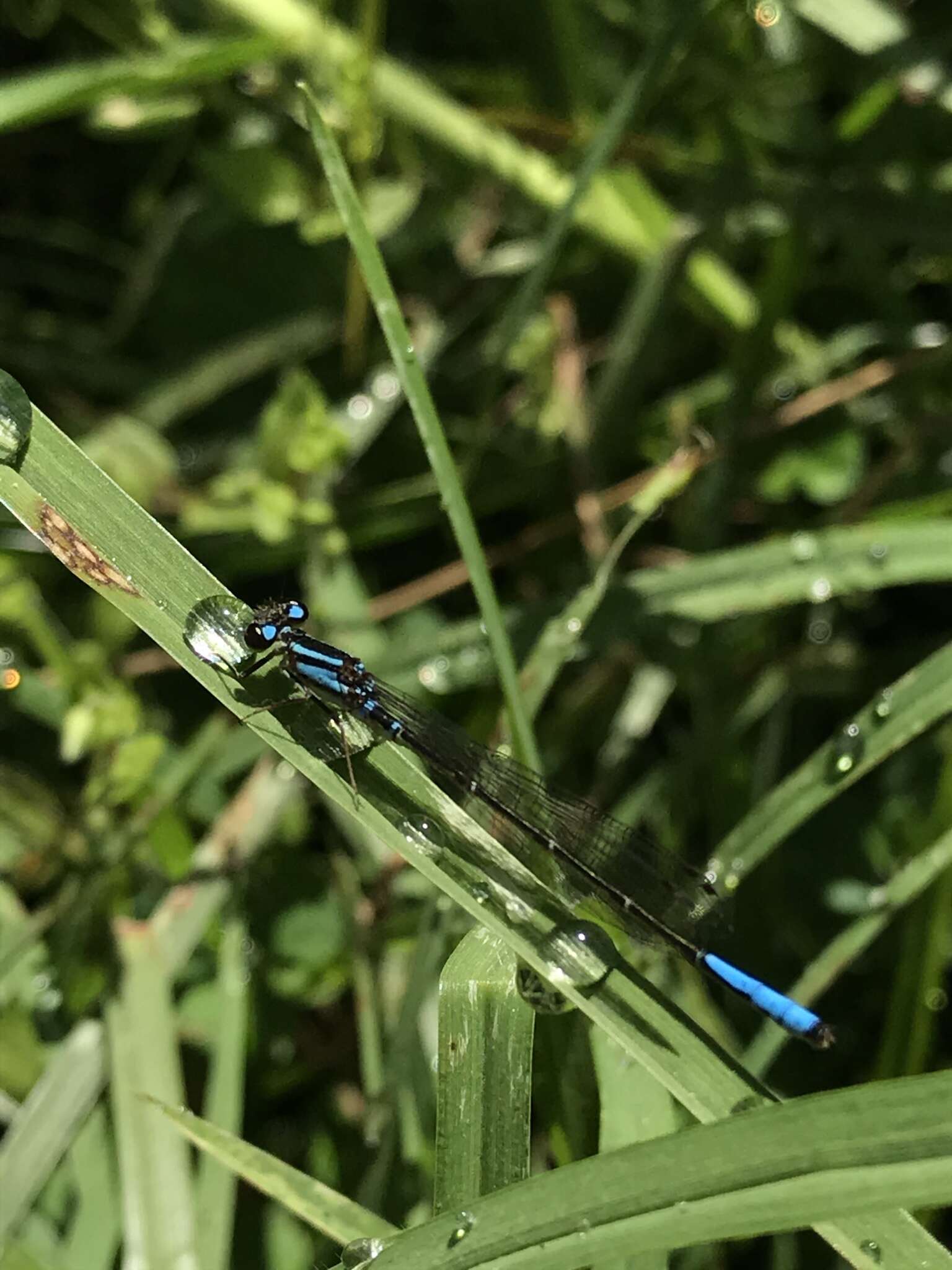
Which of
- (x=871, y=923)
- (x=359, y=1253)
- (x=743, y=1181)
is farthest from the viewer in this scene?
(x=871, y=923)

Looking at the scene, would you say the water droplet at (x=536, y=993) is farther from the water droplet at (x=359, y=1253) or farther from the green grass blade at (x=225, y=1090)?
the green grass blade at (x=225, y=1090)

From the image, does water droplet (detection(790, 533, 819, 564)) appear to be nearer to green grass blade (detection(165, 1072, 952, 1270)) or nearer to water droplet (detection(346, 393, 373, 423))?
water droplet (detection(346, 393, 373, 423))

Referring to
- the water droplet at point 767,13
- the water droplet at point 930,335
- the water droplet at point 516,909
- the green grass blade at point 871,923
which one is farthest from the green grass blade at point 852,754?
the water droplet at point 767,13

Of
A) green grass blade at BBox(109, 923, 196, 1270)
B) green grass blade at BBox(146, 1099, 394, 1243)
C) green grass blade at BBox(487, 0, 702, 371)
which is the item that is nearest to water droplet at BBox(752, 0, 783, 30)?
green grass blade at BBox(487, 0, 702, 371)

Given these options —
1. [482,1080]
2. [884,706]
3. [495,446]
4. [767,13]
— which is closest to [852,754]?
[884,706]

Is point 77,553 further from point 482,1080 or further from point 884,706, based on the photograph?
point 884,706

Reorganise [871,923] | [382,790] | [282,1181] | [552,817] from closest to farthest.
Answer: [382,790] < [282,1181] < [552,817] < [871,923]
